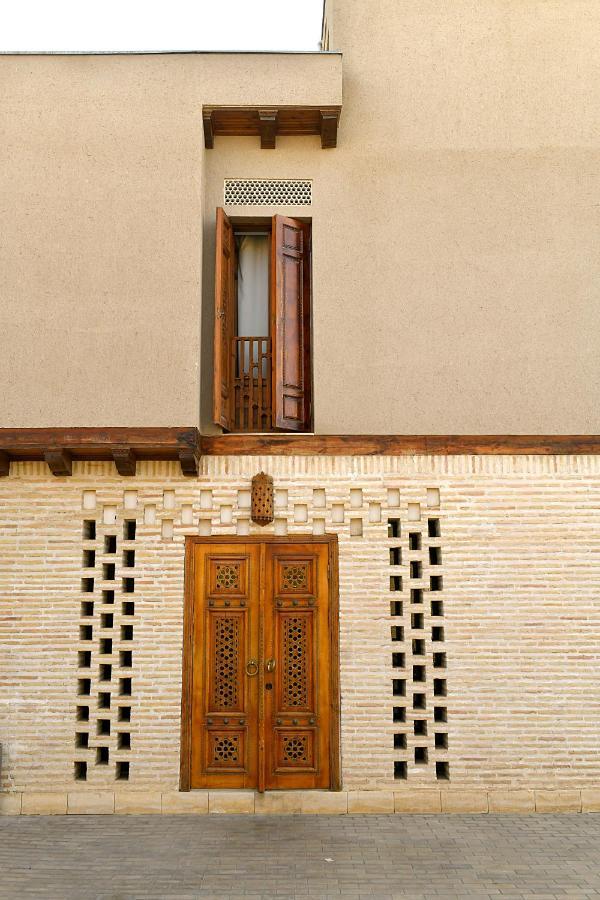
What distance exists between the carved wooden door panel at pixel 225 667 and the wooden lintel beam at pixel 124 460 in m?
0.98

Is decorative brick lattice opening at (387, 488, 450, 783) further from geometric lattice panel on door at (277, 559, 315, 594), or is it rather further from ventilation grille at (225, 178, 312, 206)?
ventilation grille at (225, 178, 312, 206)

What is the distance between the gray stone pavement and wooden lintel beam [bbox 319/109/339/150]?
6515 mm

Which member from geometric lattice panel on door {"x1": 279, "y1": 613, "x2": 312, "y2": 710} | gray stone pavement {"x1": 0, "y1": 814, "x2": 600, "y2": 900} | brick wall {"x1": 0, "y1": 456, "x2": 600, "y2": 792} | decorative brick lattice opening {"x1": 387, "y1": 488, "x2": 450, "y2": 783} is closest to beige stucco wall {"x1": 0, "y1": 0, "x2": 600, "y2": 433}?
brick wall {"x1": 0, "y1": 456, "x2": 600, "y2": 792}

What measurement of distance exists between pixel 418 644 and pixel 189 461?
275 cm

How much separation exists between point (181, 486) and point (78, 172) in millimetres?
3278

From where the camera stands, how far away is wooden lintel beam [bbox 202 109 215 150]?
299 inches

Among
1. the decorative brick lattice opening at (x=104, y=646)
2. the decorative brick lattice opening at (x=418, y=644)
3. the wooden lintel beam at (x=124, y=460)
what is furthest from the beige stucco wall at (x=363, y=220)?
the decorative brick lattice opening at (x=104, y=646)

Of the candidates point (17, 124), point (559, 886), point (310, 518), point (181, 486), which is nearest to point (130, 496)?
point (181, 486)

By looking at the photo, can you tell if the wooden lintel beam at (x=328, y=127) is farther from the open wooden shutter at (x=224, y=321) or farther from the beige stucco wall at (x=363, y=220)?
the open wooden shutter at (x=224, y=321)

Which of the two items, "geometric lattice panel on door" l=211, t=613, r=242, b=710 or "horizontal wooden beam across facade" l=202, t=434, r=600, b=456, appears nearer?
"geometric lattice panel on door" l=211, t=613, r=242, b=710

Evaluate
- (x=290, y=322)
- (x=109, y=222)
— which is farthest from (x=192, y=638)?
(x=109, y=222)

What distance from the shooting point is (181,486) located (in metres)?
7.20

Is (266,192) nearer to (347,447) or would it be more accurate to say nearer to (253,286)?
(253,286)

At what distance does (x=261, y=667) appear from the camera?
22.8 ft
